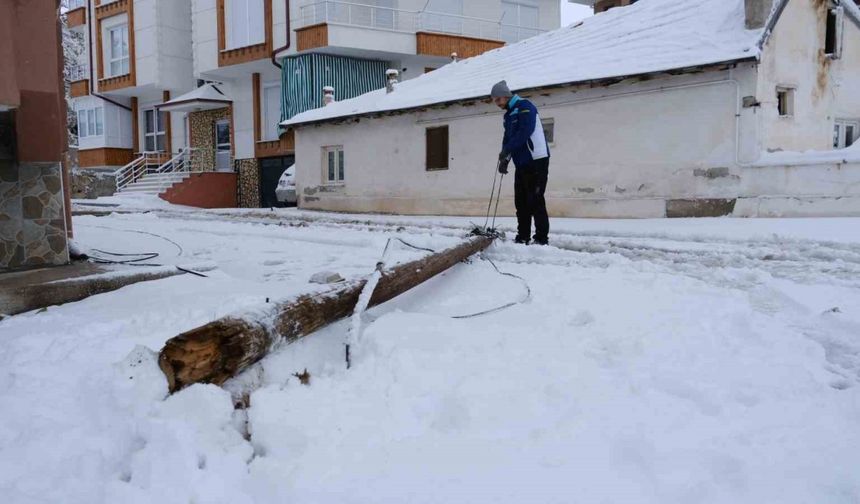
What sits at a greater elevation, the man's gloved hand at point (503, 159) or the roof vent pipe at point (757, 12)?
the roof vent pipe at point (757, 12)

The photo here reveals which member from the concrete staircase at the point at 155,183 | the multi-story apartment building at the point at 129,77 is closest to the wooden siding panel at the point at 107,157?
the multi-story apartment building at the point at 129,77

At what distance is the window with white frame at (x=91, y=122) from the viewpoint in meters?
28.8

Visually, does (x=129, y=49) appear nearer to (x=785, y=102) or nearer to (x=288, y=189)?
(x=288, y=189)

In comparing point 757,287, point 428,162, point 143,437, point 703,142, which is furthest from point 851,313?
point 428,162

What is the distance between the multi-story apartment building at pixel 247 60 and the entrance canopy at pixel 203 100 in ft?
0.18

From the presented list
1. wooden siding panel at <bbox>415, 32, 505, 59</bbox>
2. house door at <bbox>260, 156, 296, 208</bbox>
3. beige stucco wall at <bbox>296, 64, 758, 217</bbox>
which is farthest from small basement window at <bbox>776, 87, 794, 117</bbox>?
house door at <bbox>260, 156, 296, 208</bbox>

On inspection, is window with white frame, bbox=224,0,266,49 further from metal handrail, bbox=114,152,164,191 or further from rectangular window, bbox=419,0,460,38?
metal handrail, bbox=114,152,164,191

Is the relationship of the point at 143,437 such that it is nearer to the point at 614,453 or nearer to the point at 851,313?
the point at 614,453

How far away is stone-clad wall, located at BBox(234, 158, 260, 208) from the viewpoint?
940 inches

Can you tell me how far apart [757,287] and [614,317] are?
1558 millimetres

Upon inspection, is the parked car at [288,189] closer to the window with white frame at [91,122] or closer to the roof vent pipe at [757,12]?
the window with white frame at [91,122]

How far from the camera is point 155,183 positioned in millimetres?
24312

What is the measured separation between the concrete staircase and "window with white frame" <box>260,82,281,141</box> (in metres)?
3.23

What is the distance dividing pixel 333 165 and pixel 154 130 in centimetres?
1356
